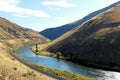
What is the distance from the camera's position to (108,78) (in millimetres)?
94875

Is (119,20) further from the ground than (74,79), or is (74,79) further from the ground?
(119,20)

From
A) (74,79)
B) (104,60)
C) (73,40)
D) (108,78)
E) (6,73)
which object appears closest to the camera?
(6,73)

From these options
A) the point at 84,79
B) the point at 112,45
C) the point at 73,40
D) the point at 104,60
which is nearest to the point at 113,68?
the point at 104,60

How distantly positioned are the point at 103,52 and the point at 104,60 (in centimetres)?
876

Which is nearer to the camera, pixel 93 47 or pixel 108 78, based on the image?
pixel 108 78

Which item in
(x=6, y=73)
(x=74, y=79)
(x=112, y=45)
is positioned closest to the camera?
(x=6, y=73)

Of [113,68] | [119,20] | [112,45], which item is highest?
[119,20]

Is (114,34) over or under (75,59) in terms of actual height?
over

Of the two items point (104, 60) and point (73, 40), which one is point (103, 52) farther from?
point (73, 40)

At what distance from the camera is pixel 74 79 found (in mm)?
84062

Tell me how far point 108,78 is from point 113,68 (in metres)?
30.2

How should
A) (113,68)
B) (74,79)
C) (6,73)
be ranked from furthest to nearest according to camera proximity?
1. (113,68)
2. (74,79)
3. (6,73)

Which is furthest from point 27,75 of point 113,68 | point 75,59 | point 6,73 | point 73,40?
point 73,40

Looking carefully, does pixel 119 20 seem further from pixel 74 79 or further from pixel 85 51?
pixel 74 79
